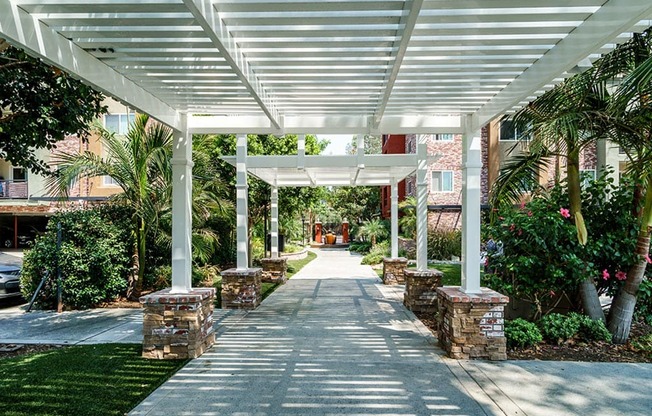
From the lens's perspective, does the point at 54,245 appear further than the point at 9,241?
No

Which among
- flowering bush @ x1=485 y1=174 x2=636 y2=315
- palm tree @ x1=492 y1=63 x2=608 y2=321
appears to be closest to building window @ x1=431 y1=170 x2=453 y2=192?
palm tree @ x1=492 y1=63 x2=608 y2=321

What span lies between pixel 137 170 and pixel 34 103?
11.1 ft

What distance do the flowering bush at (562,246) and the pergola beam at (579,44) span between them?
71.2 inches

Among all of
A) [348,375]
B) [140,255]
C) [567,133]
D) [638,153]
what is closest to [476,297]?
[348,375]

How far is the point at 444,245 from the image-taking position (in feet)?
60.6

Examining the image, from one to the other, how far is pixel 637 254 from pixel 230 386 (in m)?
5.40

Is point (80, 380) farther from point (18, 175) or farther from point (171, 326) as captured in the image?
point (18, 175)

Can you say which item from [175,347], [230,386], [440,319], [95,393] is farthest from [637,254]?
[95,393]

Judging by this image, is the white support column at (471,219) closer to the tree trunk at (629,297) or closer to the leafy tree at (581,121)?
the leafy tree at (581,121)

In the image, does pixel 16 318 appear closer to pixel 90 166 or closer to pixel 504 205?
pixel 90 166

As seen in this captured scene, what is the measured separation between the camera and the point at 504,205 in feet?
22.3

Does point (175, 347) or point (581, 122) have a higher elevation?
point (581, 122)

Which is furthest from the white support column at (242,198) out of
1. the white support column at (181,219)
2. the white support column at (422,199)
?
the white support column at (422,199)

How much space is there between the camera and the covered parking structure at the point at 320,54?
3.30m
